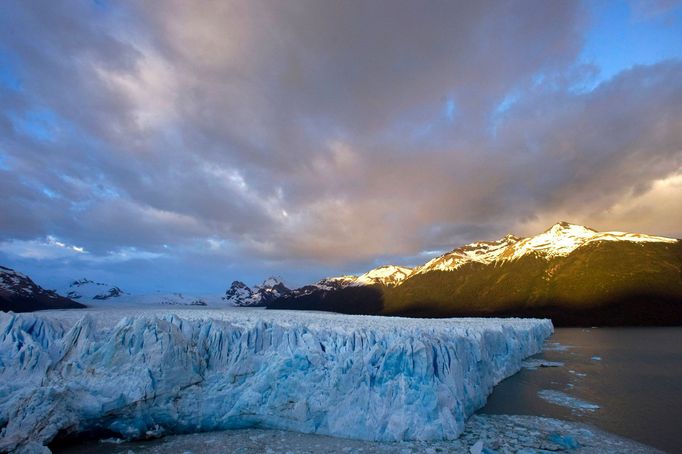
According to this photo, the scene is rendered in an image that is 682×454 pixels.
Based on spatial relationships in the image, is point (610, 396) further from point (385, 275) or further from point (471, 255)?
point (385, 275)

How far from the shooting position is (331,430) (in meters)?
12.2

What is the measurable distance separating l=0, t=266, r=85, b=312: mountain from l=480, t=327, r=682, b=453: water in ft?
294

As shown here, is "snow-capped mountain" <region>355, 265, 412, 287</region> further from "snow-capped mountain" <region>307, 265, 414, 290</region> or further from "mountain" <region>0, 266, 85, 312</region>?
"mountain" <region>0, 266, 85, 312</region>

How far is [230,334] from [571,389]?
745 inches

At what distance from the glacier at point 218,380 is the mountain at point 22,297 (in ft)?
267

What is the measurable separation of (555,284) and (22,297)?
5622 inches

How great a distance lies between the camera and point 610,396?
18062mm

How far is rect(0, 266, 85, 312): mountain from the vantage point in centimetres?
7559

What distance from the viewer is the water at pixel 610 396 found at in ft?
44.9

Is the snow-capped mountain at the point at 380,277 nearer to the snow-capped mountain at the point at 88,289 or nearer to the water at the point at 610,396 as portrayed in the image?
the snow-capped mountain at the point at 88,289

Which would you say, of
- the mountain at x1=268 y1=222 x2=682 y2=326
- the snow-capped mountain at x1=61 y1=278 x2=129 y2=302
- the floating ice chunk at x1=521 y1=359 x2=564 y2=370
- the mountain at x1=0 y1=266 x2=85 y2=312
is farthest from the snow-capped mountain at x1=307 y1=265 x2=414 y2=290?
the floating ice chunk at x1=521 y1=359 x2=564 y2=370

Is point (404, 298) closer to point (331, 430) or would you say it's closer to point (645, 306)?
point (645, 306)

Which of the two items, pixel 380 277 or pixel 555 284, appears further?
pixel 380 277

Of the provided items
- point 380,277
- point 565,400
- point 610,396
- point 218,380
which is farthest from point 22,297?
point 380,277
